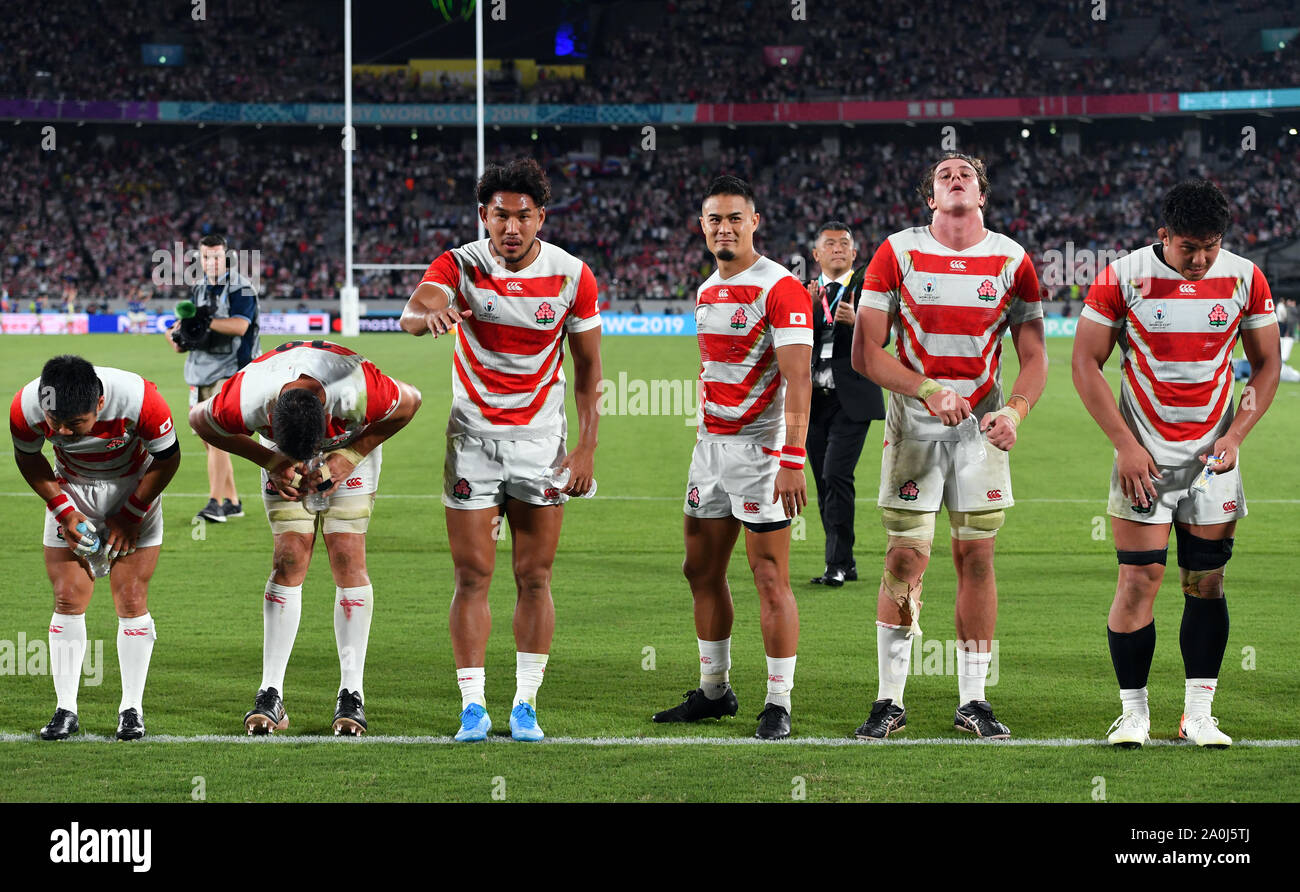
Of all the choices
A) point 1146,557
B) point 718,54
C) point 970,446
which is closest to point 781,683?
point 970,446

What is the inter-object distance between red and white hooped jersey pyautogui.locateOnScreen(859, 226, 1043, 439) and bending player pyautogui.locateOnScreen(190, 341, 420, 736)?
6.43ft

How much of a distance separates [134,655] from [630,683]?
2160 millimetres

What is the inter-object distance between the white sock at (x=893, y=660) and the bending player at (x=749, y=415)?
36 centimetres

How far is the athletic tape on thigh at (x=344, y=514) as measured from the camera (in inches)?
224

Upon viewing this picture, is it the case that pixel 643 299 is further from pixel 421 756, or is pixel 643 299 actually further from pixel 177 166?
pixel 421 756

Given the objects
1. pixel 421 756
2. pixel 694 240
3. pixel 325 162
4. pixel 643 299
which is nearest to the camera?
pixel 421 756

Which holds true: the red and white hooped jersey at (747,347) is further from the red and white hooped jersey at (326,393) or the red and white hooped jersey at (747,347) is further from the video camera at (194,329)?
the video camera at (194,329)

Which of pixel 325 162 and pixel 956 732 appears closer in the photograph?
pixel 956 732

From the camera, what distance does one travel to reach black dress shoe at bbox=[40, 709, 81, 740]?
17.8 ft

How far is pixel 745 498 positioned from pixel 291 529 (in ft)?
6.04

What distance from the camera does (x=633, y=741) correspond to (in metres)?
5.45

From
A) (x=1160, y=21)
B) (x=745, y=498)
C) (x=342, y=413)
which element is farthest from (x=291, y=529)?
(x=1160, y=21)

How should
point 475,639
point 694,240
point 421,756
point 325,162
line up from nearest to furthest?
point 421,756 < point 475,639 < point 694,240 < point 325,162

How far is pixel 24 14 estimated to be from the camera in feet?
172
